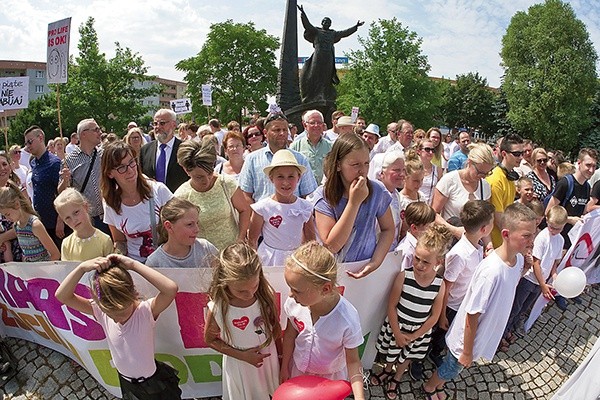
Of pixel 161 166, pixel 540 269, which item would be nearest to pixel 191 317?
pixel 161 166

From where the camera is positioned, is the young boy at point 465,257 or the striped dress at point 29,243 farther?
the striped dress at point 29,243

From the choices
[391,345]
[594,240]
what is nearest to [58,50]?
[391,345]

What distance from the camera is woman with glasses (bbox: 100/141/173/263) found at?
312 centimetres

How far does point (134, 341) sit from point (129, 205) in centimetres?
116

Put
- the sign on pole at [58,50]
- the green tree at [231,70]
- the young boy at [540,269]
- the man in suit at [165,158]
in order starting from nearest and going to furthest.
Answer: the young boy at [540,269]
the man in suit at [165,158]
the sign on pole at [58,50]
the green tree at [231,70]

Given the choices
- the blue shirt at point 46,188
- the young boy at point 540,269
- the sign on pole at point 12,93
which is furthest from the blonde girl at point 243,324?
the sign on pole at point 12,93

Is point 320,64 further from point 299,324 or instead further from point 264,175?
point 299,324

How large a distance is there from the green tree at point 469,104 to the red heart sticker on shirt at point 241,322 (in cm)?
4850

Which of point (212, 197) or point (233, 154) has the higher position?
point (233, 154)

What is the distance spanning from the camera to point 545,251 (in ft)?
13.8

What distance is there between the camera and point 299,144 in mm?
5574

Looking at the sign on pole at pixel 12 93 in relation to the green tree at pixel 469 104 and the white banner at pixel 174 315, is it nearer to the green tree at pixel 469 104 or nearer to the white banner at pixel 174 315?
the white banner at pixel 174 315

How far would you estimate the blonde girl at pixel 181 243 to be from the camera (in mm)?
2670

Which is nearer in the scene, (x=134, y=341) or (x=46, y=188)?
(x=134, y=341)
